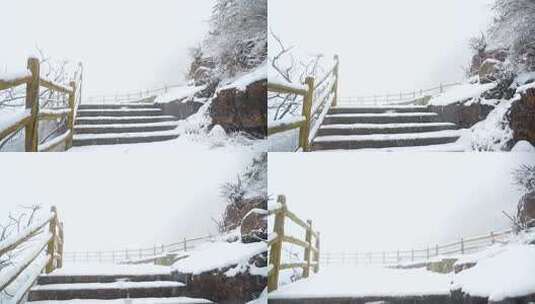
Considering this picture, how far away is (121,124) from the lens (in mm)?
2721

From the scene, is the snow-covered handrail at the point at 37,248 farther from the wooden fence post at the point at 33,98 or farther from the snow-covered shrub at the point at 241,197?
the snow-covered shrub at the point at 241,197

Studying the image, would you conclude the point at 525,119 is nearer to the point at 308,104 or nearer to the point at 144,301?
the point at 308,104

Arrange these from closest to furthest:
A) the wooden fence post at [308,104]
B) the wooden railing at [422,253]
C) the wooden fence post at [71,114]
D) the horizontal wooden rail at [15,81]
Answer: the horizontal wooden rail at [15,81] < the wooden fence post at [71,114] < the wooden fence post at [308,104] < the wooden railing at [422,253]

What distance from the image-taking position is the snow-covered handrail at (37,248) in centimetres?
256

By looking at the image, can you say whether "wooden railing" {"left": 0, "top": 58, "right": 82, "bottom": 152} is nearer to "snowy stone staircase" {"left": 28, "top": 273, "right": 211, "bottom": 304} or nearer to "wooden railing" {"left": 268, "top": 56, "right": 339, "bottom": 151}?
"snowy stone staircase" {"left": 28, "top": 273, "right": 211, "bottom": 304}

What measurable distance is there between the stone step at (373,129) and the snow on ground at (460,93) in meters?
0.11

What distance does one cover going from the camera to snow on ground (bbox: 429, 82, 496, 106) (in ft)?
9.05

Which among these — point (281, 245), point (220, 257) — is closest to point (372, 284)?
point (281, 245)

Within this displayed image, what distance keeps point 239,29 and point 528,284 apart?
1.64 meters

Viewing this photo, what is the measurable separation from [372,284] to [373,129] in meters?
0.67

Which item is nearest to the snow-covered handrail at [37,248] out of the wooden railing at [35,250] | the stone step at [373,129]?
the wooden railing at [35,250]

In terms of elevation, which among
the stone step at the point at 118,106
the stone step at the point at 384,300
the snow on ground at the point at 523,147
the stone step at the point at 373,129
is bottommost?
the stone step at the point at 384,300

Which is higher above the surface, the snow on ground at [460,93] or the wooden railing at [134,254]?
the snow on ground at [460,93]

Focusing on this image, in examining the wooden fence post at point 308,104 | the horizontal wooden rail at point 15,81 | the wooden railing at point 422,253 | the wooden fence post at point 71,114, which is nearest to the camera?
the horizontal wooden rail at point 15,81
